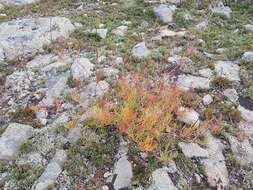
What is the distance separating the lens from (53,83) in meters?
8.16

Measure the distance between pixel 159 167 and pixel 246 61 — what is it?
13.0ft

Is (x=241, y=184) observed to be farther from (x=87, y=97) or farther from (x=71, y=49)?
(x=71, y=49)

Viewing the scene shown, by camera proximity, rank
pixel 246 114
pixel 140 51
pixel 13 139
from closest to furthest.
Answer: pixel 13 139
pixel 246 114
pixel 140 51

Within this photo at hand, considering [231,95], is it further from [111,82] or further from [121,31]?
[121,31]

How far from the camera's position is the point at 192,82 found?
8266 mm

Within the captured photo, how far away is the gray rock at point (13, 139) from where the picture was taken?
6.65 metres

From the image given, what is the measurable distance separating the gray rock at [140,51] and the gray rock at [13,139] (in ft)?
9.93

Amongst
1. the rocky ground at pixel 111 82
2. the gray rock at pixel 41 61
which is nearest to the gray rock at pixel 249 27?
the rocky ground at pixel 111 82

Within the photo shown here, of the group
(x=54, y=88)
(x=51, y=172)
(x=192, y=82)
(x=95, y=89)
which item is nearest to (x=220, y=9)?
(x=192, y=82)

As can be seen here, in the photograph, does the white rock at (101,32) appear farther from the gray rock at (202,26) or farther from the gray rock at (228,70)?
the gray rock at (228,70)

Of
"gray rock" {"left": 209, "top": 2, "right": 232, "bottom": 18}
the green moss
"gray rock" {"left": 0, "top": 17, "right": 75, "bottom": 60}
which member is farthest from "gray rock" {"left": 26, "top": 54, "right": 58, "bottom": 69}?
"gray rock" {"left": 209, "top": 2, "right": 232, "bottom": 18}

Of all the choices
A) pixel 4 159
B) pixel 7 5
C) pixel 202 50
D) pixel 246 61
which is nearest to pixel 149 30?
pixel 202 50

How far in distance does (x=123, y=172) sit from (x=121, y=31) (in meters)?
4.77

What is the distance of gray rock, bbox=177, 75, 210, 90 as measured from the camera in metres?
8.17
